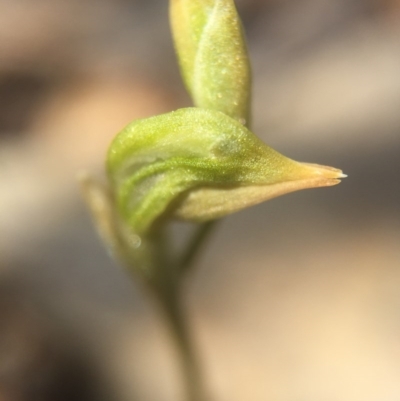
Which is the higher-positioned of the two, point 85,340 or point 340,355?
point 85,340

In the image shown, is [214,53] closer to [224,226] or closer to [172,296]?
[172,296]

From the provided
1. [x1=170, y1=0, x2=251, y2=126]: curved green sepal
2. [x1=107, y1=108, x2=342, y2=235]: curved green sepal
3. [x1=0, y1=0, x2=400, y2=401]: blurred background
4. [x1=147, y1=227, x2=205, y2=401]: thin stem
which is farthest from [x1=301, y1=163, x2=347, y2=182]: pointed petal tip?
[x1=0, y1=0, x2=400, y2=401]: blurred background

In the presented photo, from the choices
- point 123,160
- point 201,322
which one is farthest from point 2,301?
point 123,160

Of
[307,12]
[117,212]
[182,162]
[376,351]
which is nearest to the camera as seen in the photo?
[182,162]

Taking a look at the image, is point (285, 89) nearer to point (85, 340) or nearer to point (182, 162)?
point (85, 340)

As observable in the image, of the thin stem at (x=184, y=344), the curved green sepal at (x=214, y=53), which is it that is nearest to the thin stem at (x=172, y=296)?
the thin stem at (x=184, y=344)

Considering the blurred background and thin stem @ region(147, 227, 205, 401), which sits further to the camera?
the blurred background

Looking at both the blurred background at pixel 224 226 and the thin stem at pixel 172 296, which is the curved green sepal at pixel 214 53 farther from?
the blurred background at pixel 224 226

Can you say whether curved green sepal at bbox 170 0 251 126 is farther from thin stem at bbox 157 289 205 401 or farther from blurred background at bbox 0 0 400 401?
blurred background at bbox 0 0 400 401
